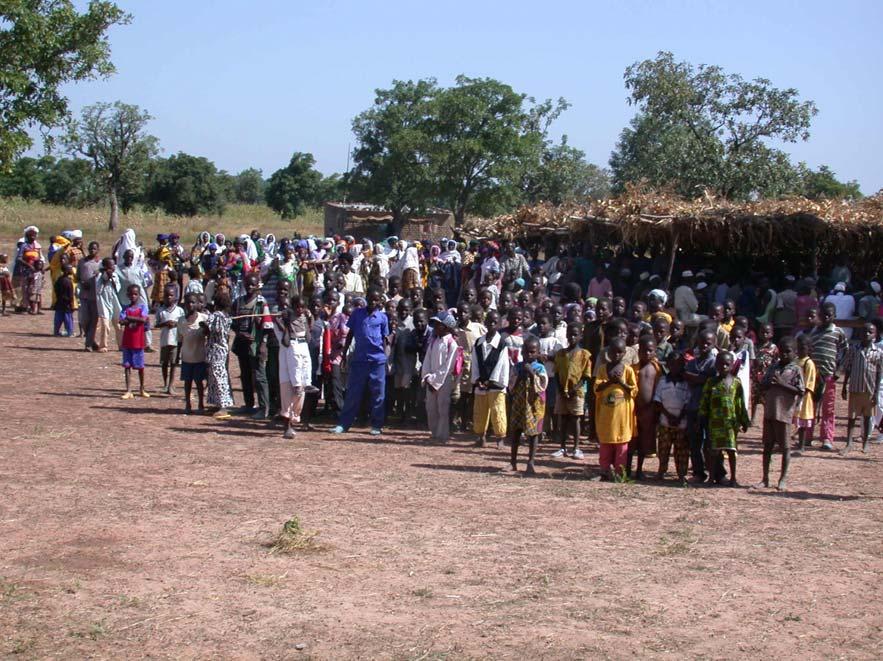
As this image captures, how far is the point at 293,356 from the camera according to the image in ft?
38.6

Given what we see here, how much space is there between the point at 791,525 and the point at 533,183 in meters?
38.7

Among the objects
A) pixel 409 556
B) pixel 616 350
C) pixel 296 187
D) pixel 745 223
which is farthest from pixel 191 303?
pixel 296 187

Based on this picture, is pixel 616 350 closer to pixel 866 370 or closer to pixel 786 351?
pixel 786 351

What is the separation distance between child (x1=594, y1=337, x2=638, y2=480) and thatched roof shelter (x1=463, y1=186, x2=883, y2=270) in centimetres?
863

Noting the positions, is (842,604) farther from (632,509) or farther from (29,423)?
(29,423)

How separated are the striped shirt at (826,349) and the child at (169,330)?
733 cm

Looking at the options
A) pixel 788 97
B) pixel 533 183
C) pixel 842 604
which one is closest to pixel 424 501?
pixel 842 604

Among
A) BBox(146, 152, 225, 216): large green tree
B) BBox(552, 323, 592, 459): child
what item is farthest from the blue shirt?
BBox(146, 152, 225, 216): large green tree

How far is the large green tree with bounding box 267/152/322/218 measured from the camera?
62438 mm

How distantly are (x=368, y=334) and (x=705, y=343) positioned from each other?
12.1 feet

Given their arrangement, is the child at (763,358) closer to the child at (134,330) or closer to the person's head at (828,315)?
the person's head at (828,315)

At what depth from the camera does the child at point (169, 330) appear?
13.6 m

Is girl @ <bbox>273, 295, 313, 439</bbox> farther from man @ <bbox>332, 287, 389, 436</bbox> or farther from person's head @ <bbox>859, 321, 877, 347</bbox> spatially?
person's head @ <bbox>859, 321, 877, 347</bbox>

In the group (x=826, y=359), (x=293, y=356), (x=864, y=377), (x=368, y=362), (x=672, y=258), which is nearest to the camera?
(x=293, y=356)
